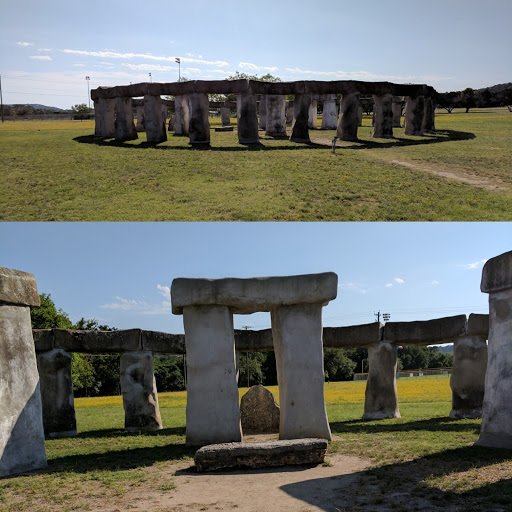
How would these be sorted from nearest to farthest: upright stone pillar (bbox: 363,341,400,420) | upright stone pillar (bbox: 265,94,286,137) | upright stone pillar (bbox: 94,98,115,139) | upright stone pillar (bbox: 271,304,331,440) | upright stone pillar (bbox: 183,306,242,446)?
upright stone pillar (bbox: 271,304,331,440), upright stone pillar (bbox: 183,306,242,446), upright stone pillar (bbox: 363,341,400,420), upright stone pillar (bbox: 94,98,115,139), upright stone pillar (bbox: 265,94,286,137)

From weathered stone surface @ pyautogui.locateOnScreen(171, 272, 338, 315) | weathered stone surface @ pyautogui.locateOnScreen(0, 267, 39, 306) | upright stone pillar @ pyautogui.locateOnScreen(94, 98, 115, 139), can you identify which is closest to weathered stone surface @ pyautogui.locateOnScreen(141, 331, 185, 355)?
weathered stone surface @ pyautogui.locateOnScreen(171, 272, 338, 315)

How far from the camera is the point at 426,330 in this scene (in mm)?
17141

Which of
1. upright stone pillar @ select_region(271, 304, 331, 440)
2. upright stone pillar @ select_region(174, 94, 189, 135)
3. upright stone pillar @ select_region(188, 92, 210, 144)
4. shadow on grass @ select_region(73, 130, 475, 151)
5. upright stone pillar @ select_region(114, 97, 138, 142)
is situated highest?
upright stone pillar @ select_region(174, 94, 189, 135)

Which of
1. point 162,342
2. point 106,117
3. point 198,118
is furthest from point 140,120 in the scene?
point 162,342

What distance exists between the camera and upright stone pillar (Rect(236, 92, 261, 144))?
28.5 m

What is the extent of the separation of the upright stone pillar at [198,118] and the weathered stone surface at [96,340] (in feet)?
44.7

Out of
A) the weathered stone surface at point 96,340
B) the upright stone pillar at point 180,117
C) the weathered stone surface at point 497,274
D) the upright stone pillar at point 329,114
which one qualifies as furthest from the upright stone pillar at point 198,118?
the weathered stone surface at point 497,274

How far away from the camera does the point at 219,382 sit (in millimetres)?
12500

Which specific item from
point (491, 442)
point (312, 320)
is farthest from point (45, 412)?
point (491, 442)

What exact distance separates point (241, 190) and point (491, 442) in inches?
447

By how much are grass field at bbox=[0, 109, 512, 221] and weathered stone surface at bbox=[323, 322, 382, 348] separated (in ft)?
9.82

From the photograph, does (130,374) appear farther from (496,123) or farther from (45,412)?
(496,123)

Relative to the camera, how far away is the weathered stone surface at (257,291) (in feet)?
39.8

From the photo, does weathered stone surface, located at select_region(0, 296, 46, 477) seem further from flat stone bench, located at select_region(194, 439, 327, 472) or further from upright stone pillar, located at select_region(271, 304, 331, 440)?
upright stone pillar, located at select_region(271, 304, 331, 440)
